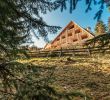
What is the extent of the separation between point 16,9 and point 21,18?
40cm

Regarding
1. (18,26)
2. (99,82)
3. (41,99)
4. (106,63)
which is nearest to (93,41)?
(41,99)

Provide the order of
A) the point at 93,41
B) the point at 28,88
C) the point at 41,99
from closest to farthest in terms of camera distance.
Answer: the point at 93,41
the point at 41,99
the point at 28,88

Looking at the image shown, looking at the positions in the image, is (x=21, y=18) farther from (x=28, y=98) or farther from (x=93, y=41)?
(x=93, y=41)

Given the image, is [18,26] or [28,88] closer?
[28,88]

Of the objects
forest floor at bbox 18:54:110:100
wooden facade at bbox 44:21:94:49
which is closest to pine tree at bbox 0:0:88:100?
forest floor at bbox 18:54:110:100

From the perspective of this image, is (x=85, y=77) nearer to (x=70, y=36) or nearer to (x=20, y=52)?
(x=20, y=52)

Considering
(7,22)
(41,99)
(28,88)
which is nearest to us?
(41,99)

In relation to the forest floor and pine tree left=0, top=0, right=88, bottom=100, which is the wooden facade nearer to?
the forest floor

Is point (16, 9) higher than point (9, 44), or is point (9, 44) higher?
point (16, 9)

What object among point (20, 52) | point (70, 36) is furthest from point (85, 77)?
point (70, 36)

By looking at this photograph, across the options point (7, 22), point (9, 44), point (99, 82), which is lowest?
point (99, 82)

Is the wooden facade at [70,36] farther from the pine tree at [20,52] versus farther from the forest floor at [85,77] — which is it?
the pine tree at [20,52]

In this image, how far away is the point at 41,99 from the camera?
5844 mm

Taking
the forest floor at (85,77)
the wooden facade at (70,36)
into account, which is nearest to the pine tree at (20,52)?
the forest floor at (85,77)
